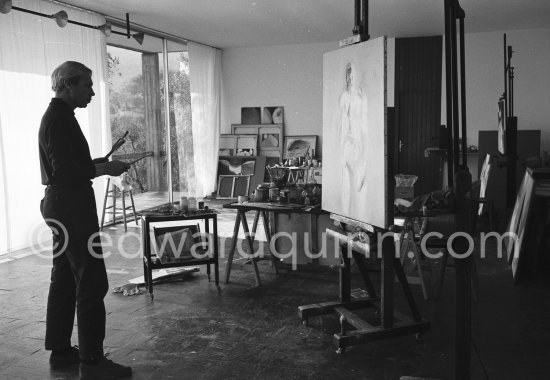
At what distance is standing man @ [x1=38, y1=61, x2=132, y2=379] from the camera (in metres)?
2.75

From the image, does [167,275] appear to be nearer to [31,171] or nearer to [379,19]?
[31,171]

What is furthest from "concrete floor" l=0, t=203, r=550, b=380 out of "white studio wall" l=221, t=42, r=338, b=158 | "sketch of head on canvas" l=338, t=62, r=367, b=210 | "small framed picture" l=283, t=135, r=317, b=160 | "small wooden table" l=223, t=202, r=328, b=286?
"white studio wall" l=221, t=42, r=338, b=158

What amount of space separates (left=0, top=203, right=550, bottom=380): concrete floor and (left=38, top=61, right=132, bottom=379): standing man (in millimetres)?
261

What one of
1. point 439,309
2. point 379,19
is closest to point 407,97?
point 379,19

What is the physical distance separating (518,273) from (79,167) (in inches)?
146

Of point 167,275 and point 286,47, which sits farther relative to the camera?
point 286,47

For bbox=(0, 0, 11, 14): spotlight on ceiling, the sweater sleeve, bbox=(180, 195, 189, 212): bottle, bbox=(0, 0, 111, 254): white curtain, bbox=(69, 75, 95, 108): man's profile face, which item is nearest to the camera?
the sweater sleeve

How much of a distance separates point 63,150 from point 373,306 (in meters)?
2.26

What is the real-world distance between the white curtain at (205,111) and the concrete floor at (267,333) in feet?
17.2

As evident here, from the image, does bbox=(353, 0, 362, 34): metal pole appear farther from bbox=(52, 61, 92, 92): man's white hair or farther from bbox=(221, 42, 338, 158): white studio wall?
bbox=(221, 42, 338, 158): white studio wall

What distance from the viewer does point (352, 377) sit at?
2904 millimetres

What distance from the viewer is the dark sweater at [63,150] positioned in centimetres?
273

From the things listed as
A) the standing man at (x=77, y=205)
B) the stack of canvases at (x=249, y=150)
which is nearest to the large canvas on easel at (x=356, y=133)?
the standing man at (x=77, y=205)

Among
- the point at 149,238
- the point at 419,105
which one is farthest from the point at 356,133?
Answer: the point at 419,105
